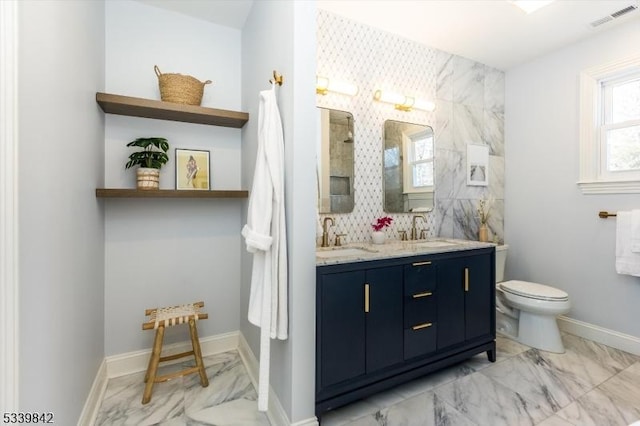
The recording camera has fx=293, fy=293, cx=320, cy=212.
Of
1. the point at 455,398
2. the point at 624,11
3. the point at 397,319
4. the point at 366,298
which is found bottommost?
the point at 455,398

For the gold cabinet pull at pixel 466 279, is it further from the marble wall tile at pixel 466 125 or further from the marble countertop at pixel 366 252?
the marble wall tile at pixel 466 125

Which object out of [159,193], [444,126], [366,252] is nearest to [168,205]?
[159,193]

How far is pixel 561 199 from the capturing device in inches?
110

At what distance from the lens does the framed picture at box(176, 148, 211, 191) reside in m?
2.17

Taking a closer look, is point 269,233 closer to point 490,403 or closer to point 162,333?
point 162,333

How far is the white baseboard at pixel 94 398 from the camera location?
149 centimetres

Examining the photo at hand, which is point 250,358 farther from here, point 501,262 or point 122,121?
point 501,262

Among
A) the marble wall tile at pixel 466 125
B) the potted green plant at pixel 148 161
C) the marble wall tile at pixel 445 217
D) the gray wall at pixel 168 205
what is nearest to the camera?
the potted green plant at pixel 148 161

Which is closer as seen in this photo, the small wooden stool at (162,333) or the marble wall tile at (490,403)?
the marble wall tile at (490,403)

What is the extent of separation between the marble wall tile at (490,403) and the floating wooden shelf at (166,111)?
90.9 inches

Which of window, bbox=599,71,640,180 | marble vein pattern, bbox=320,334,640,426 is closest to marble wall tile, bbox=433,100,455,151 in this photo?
window, bbox=599,71,640,180

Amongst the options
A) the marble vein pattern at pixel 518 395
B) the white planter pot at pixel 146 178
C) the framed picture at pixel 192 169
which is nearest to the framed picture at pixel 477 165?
the marble vein pattern at pixel 518 395

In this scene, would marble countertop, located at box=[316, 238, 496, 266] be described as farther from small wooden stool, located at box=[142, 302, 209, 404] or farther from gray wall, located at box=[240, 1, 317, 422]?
small wooden stool, located at box=[142, 302, 209, 404]

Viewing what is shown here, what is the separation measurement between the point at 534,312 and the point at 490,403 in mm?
1009
